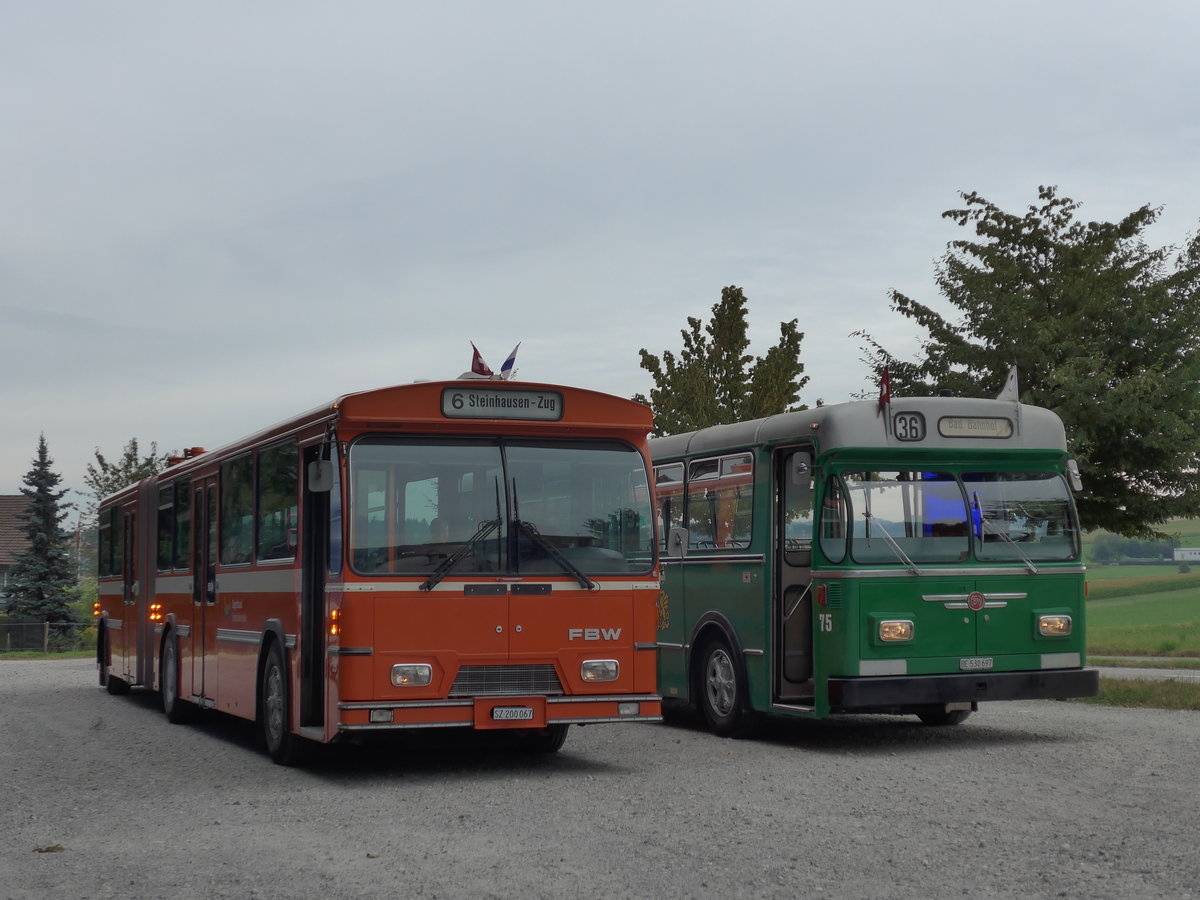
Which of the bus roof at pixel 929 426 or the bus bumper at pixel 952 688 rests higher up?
the bus roof at pixel 929 426

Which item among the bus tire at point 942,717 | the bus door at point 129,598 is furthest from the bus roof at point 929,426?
the bus door at point 129,598

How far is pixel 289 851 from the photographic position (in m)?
8.68

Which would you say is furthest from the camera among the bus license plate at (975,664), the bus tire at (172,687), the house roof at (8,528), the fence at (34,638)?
the house roof at (8,528)

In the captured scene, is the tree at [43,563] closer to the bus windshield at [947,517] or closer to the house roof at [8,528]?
the house roof at [8,528]

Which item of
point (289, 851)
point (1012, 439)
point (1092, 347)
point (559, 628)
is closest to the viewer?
point (289, 851)

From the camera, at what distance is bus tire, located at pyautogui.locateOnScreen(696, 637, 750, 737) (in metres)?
14.9

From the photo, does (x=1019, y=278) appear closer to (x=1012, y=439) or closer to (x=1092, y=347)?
(x=1092, y=347)

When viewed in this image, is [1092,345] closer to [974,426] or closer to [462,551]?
[974,426]

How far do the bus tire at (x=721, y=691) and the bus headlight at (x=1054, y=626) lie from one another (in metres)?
2.71

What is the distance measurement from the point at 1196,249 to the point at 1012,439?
476 inches

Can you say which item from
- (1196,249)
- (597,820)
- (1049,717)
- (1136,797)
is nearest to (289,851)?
(597,820)

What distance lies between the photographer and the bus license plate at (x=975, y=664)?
13758mm

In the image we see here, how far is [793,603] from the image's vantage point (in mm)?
14359

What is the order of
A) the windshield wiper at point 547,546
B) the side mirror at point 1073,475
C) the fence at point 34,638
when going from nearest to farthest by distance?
the windshield wiper at point 547,546
the side mirror at point 1073,475
the fence at point 34,638
